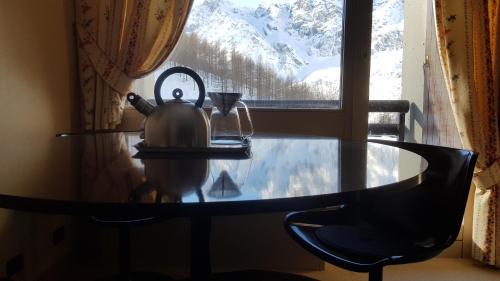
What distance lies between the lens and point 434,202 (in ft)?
5.03

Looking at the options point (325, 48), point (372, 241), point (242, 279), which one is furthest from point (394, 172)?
point (325, 48)

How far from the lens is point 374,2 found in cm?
269

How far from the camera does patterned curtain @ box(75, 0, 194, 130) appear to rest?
248 centimetres

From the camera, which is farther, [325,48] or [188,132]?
[325,48]

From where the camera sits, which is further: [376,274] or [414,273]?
[414,273]

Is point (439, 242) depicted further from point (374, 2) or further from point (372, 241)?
point (374, 2)

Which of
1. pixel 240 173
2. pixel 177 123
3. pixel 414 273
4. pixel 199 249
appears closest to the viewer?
pixel 240 173

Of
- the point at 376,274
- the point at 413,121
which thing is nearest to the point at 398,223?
the point at 376,274

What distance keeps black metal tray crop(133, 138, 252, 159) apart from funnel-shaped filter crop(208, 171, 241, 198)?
0.33 m

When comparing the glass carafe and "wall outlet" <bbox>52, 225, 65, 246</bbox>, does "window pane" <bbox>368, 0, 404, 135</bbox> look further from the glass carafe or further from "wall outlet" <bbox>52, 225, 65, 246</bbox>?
"wall outlet" <bbox>52, 225, 65, 246</bbox>

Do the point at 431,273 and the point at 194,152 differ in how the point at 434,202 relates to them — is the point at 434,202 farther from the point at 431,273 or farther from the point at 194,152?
the point at 431,273

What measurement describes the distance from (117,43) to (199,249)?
5.05ft

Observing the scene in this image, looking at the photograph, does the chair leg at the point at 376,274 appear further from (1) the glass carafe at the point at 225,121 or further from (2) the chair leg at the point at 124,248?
(2) the chair leg at the point at 124,248

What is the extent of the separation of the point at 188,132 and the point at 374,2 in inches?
67.6
